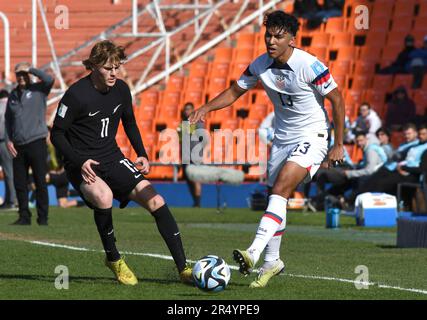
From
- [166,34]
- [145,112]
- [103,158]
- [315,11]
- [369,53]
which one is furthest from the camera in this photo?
[315,11]

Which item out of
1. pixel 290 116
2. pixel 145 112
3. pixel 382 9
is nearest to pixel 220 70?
pixel 145 112

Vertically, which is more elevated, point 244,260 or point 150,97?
point 244,260

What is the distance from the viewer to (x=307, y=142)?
10.6m

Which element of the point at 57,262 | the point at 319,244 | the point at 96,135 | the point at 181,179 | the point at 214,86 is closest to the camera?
the point at 96,135

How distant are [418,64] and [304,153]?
52.8 feet

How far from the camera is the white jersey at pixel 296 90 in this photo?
10.5 metres

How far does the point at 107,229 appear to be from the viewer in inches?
415

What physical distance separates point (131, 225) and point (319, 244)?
4.26 meters

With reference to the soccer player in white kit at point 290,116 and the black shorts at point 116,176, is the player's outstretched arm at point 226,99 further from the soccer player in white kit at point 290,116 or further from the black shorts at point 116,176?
the black shorts at point 116,176

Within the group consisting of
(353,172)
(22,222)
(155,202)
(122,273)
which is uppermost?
(155,202)

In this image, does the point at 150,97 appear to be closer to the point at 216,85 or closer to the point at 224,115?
the point at 216,85

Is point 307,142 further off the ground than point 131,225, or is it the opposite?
point 307,142
